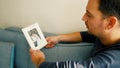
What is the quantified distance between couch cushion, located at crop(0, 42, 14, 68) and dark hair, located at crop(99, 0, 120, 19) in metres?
0.81

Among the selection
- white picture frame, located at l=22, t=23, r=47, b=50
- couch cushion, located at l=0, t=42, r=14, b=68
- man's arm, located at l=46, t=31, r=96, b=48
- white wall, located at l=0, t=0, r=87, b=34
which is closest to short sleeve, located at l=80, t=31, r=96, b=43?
man's arm, located at l=46, t=31, r=96, b=48

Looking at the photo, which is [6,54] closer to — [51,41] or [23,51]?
[23,51]

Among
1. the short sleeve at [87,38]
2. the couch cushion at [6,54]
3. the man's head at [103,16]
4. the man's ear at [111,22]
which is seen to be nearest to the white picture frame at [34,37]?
Result: the couch cushion at [6,54]

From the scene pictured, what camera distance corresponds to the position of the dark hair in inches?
45.3

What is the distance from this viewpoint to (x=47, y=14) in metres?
1.86

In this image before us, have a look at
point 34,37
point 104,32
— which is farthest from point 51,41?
point 104,32

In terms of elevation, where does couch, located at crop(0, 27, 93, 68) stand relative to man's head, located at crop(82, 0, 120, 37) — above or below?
below

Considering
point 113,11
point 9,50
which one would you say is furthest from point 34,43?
point 113,11

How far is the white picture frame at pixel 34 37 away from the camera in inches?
61.3

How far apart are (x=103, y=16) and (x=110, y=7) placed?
0.22 ft

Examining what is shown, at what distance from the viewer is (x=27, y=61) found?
1.65 metres

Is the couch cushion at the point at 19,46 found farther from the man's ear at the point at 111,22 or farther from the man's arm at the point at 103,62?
the man's ear at the point at 111,22

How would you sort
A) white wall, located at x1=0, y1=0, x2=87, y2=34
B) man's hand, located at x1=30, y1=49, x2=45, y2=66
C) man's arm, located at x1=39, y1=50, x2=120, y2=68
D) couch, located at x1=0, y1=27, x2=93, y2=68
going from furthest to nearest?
1. white wall, located at x1=0, y1=0, x2=87, y2=34
2. couch, located at x1=0, y1=27, x2=93, y2=68
3. man's hand, located at x1=30, y1=49, x2=45, y2=66
4. man's arm, located at x1=39, y1=50, x2=120, y2=68

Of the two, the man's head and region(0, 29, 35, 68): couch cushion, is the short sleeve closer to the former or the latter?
the man's head
